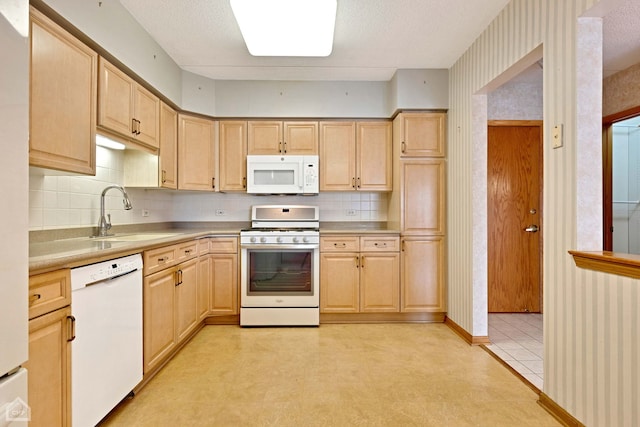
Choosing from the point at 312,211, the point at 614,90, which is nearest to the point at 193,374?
the point at 312,211

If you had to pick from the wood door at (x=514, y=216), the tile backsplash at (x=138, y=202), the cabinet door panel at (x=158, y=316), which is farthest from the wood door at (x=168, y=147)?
the wood door at (x=514, y=216)

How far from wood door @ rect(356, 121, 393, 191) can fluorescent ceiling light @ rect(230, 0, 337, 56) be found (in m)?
1.25

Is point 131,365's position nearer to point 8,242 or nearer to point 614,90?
point 8,242

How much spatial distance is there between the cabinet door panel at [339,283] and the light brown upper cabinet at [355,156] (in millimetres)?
770

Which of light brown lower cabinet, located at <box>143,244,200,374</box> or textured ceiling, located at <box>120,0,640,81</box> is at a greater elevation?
textured ceiling, located at <box>120,0,640,81</box>

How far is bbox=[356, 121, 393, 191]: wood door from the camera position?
11.9ft

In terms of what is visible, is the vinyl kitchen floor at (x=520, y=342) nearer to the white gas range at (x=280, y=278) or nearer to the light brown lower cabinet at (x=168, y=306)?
the white gas range at (x=280, y=278)

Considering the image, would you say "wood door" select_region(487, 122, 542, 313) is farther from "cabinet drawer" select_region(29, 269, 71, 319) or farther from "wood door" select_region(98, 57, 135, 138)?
"cabinet drawer" select_region(29, 269, 71, 319)

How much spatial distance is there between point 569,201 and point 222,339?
2751 millimetres

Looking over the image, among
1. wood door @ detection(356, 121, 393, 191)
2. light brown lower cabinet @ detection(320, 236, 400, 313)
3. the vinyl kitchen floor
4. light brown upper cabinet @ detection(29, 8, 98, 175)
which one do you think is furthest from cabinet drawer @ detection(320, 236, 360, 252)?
light brown upper cabinet @ detection(29, 8, 98, 175)

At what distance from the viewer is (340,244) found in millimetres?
3375

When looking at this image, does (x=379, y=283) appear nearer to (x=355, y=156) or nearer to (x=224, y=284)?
(x=355, y=156)

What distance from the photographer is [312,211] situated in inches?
151

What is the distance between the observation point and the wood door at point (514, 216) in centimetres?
362
